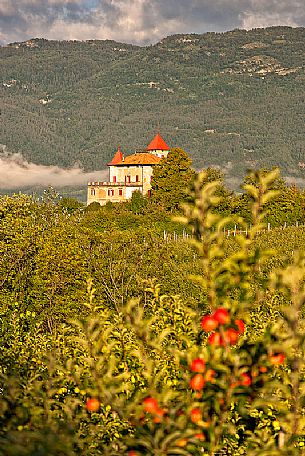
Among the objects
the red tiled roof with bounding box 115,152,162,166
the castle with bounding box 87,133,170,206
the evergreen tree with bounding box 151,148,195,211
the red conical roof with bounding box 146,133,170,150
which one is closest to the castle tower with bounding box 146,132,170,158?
the red conical roof with bounding box 146,133,170,150

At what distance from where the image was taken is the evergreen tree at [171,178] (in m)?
82.9

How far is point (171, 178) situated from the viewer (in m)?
85.6

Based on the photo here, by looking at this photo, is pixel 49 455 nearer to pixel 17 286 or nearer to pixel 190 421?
pixel 190 421

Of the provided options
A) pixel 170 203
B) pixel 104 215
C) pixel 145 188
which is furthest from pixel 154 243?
pixel 145 188

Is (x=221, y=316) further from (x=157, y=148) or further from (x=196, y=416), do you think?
(x=157, y=148)

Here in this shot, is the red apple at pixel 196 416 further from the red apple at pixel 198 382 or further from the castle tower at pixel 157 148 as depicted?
the castle tower at pixel 157 148

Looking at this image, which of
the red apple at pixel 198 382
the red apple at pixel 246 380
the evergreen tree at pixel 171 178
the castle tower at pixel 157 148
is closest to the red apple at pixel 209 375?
the red apple at pixel 198 382

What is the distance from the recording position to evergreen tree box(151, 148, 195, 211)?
82.9 m

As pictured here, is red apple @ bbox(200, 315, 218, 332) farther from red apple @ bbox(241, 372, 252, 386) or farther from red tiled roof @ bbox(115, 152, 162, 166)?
red tiled roof @ bbox(115, 152, 162, 166)

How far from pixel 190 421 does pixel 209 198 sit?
5.12 ft

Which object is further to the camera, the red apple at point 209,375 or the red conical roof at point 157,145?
the red conical roof at point 157,145

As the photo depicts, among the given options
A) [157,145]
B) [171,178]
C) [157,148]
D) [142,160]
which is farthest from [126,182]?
[171,178]

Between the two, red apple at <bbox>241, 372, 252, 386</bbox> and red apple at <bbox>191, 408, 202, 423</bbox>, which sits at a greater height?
red apple at <bbox>241, 372, 252, 386</bbox>

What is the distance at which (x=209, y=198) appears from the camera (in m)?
4.91
